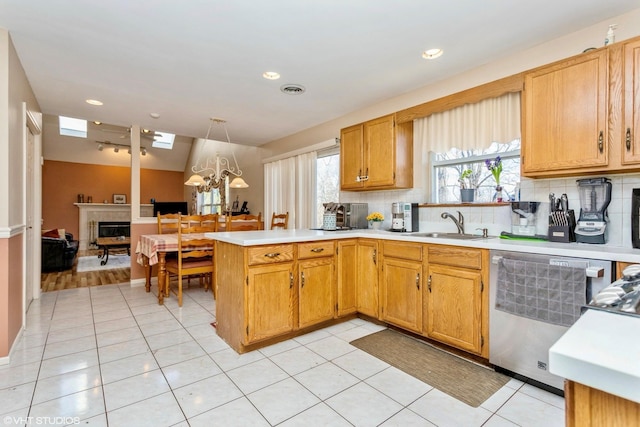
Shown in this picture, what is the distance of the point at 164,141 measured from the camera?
30.3 feet

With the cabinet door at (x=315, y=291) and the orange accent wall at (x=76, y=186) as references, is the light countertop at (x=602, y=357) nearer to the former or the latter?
the cabinet door at (x=315, y=291)

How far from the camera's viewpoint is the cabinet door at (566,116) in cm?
194

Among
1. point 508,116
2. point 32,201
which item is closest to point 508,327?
point 508,116

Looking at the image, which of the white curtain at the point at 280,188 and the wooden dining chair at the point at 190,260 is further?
the white curtain at the point at 280,188

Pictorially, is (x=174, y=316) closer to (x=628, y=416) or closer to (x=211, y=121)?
(x=211, y=121)

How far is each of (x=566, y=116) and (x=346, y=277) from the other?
2.10 m

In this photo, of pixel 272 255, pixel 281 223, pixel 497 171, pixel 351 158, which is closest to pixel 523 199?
pixel 497 171

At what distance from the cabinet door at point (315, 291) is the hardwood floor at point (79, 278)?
364 cm

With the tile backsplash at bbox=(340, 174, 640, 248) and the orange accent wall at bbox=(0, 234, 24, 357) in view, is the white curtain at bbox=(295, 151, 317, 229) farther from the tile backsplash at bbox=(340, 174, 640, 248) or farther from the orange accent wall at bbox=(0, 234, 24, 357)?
the orange accent wall at bbox=(0, 234, 24, 357)

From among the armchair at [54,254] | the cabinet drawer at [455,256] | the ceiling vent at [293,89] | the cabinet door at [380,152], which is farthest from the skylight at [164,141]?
the cabinet drawer at [455,256]

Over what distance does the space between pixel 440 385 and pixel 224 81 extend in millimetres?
3145

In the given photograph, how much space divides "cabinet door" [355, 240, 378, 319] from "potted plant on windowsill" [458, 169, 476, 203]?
92cm

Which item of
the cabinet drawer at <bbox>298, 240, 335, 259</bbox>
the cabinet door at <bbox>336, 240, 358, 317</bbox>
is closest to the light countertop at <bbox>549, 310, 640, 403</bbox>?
the cabinet drawer at <bbox>298, 240, 335, 259</bbox>

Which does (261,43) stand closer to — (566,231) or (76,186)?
(566,231)
